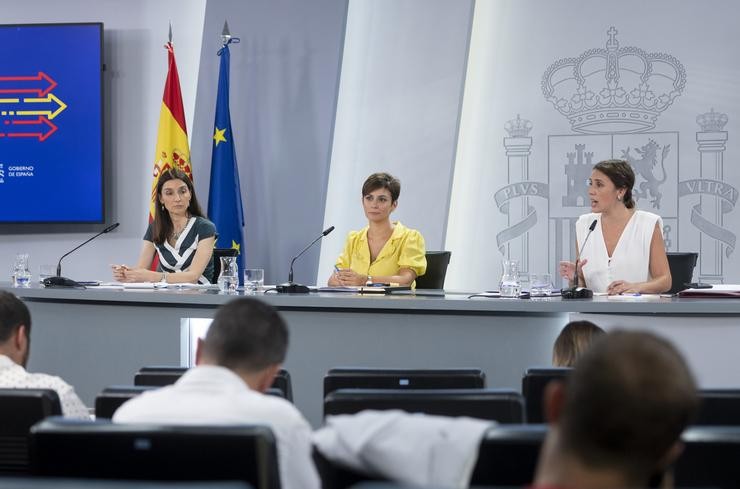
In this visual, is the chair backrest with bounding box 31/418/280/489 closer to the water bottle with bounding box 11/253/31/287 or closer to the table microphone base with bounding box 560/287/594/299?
the table microphone base with bounding box 560/287/594/299

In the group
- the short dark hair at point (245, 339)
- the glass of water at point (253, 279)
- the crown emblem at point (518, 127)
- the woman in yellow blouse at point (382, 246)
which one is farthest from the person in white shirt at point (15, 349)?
the crown emblem at point (518, 127)

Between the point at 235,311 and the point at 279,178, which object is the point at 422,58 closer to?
the point at 279,178

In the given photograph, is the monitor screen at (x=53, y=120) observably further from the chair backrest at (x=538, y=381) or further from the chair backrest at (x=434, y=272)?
the chair backrest at (x=538, y=381)

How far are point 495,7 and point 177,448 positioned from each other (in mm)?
5999

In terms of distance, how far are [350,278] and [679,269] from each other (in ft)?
5.49

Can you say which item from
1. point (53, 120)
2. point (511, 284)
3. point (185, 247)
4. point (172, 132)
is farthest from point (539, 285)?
point (53, 120)

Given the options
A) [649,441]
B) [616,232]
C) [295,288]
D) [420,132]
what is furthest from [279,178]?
[649,441]

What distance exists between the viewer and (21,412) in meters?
2.13

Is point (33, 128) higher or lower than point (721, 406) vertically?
higher

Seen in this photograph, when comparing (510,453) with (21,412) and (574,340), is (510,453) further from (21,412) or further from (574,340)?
(574,340)

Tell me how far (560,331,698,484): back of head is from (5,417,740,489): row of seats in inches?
18.5

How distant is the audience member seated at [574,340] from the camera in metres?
2.89

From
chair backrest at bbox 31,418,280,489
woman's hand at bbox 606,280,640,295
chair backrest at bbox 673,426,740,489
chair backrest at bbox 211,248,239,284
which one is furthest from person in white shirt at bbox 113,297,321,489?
chair backrest at bbox 211,248,239,284

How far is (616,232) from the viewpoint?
4641mm
